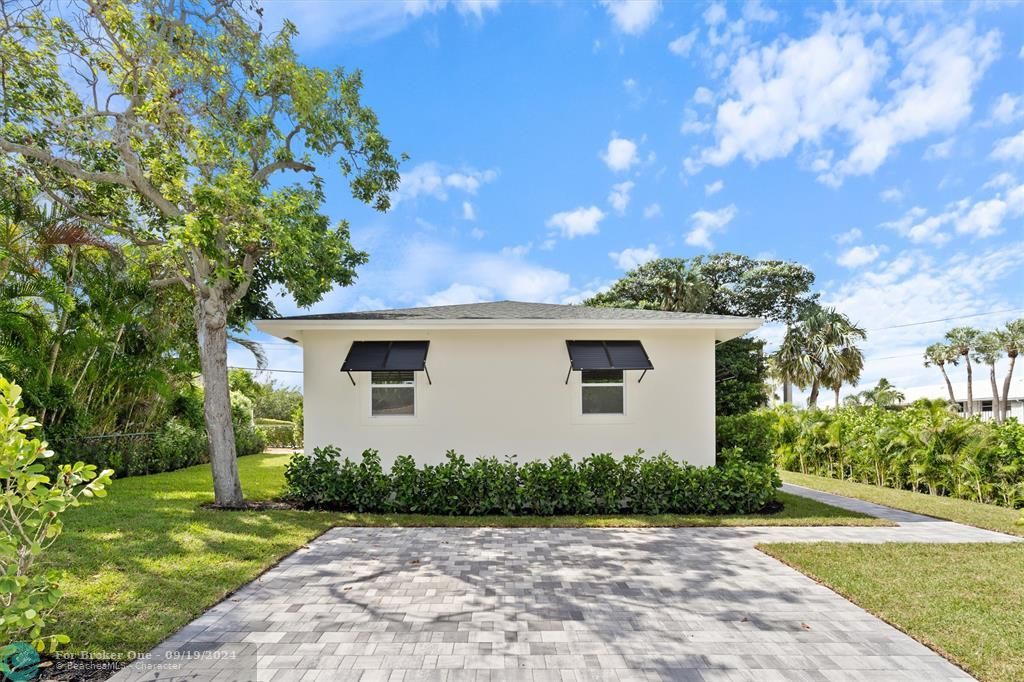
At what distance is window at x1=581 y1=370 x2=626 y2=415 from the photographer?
36.2 feet

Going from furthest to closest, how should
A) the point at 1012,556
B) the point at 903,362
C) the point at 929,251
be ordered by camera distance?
the point at 903,362
the point at 929,251
the point at 1012,556

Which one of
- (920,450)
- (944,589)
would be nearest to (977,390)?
(920,450)

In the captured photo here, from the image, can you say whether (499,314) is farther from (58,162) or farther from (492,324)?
(58,162)

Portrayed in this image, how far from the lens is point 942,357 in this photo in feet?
168

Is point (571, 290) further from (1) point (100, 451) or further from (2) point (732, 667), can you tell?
(2) point (732, 667)

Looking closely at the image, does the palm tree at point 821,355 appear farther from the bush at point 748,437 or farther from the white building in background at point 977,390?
the bush at point 748,437

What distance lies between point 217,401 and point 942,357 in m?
66.4

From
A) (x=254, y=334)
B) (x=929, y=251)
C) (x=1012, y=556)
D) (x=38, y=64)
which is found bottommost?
(x=1012, y=556)

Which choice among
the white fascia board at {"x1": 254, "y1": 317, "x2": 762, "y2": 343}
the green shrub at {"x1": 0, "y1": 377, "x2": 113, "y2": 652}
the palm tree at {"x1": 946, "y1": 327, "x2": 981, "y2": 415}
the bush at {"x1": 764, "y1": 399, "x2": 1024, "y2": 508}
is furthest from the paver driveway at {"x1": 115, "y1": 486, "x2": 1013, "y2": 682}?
the palm tree at {"x1": 946, "y1": 327, "x2": 981, "y2": 415}

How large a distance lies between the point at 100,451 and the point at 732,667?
53.5 ft

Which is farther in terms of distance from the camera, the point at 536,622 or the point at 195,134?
the point at 195,134

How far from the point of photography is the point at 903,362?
5353 centimetres

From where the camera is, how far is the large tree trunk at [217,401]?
9938 mm

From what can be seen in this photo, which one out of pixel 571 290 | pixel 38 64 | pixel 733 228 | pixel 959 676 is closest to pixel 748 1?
pixel 959 676
